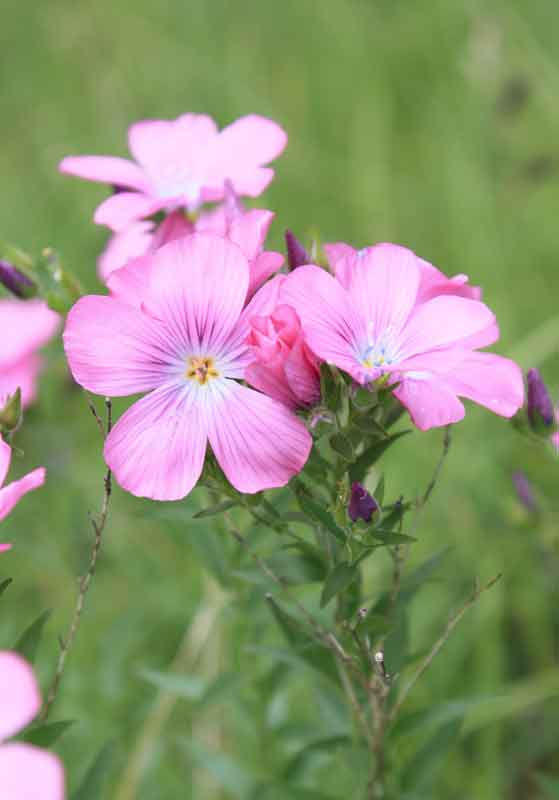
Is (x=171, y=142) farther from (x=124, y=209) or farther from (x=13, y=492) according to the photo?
(x=13, y=492)

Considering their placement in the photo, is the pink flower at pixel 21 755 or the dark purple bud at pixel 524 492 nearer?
the pink flower at pixel 21 755

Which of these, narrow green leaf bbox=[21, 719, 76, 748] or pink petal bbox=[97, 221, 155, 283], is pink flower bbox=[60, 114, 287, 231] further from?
narrow green leaf bbox=[21, 719, 76, 748]

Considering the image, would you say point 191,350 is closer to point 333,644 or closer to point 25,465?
point 333,644

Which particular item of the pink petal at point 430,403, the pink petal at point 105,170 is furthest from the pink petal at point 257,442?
the pink petal at point 105,170

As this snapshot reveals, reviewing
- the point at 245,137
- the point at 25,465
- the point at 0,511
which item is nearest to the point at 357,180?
the point at 25,465

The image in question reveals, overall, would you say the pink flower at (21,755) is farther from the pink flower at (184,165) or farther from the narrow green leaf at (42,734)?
the pink flower at (184,165)
